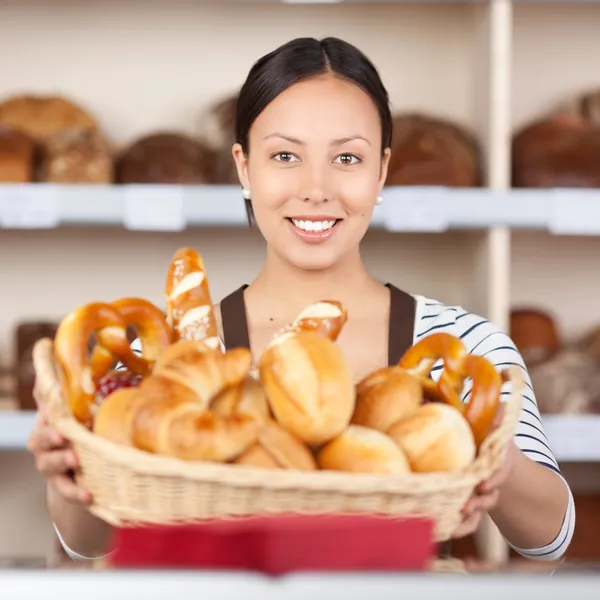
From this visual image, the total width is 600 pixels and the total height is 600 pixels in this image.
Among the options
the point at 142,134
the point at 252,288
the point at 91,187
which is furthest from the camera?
the point at 142,134

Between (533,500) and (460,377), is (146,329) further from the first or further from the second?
(533,500)

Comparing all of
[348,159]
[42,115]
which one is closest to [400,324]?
[348,159]

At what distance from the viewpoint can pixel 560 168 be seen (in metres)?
1.78

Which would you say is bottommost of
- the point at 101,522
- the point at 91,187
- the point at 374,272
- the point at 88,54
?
the point at 101,522

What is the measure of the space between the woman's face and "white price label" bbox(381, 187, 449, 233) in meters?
0.63

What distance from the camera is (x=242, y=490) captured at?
53 cm

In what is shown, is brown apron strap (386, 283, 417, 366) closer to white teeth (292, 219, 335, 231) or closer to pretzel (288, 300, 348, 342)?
white teeth (292, 219, 335, 231)

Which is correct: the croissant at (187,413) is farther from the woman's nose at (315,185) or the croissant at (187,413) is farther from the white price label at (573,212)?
the white price label at (573,212)

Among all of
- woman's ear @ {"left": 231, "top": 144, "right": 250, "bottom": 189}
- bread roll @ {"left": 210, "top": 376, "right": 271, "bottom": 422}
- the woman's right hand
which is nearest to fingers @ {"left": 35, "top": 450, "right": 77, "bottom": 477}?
the woman's right hand

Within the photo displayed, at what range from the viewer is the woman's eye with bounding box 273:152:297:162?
1.01 m

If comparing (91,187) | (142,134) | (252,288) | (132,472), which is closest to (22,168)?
(91,187)

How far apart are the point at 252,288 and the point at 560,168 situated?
86 cm

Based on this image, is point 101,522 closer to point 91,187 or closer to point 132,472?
point 132,472

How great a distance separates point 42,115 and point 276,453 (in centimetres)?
149
